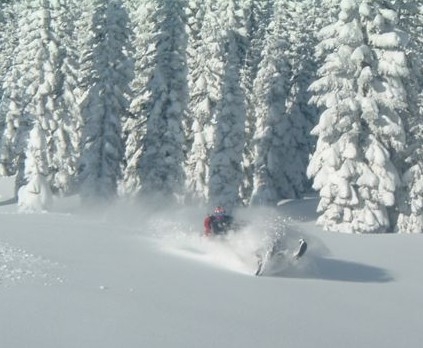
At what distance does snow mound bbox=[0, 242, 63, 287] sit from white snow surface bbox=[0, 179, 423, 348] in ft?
0.07

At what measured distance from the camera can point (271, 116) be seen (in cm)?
5275

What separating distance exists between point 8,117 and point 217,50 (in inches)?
999

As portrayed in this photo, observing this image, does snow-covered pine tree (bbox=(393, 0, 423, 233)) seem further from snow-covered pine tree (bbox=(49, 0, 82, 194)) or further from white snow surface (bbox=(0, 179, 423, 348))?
snow-covered pine tree (bbox=(49, 0, 82, 194))

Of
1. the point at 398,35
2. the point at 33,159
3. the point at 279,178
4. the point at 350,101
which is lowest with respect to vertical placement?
the point at 279,178

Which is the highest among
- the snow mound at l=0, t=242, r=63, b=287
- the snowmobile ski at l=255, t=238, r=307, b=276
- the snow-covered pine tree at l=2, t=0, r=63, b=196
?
the snow-covered pine tree at l=2, t=0, r=63, b=196

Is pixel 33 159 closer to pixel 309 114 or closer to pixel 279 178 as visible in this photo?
pixel 279 178

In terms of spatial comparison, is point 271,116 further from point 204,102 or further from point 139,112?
point 139,112

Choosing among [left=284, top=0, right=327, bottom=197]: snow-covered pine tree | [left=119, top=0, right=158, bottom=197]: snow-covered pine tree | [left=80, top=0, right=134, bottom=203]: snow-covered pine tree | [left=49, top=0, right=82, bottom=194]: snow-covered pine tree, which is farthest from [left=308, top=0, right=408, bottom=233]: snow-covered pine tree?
[left=49, top=0, right=82, bottom=194]: snow-covered pine tree

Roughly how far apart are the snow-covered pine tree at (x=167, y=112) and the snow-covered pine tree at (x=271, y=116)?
9.01 m

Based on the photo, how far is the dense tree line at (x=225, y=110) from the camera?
1275 inches

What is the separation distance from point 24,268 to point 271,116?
39.7 meters

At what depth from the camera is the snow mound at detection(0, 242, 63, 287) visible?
1341 centimetres

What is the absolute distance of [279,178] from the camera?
5459cm

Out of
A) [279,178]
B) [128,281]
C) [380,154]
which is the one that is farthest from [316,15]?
[128,281]
